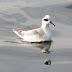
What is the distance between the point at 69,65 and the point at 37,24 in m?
7.19

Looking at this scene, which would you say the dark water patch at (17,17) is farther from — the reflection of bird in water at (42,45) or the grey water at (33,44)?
the reflection of bird in water at (42,45)

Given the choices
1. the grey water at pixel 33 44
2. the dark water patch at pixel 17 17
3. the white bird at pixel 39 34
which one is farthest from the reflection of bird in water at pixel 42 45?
the dark water patch at pixel 17 17

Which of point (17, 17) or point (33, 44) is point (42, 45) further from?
point (17, 17)

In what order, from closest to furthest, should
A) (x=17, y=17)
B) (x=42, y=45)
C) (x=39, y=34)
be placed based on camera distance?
(x=42, y=45) → (x=39, y=34) → (x=17, y=17)

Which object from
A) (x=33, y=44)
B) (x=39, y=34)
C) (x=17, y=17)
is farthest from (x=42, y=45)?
(x=17, y=17)

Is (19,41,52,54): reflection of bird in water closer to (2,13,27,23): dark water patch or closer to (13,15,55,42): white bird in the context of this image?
(13,15,55,42): white bird

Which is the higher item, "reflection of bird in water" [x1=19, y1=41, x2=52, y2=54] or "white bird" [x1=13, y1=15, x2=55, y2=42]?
"white bird" [x1=13, y1=15, x2=55, y2=42]

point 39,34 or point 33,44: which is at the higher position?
point 39,34

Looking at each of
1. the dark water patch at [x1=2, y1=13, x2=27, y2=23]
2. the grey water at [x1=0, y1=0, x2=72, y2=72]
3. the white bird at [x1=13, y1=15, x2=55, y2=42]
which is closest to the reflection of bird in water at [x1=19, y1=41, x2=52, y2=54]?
the grey water at [x1=0, y1=0, x2=72, y2=72]

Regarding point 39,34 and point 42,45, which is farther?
point 39,34

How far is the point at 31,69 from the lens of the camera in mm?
14875

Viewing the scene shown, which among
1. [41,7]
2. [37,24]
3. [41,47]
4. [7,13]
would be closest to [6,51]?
[41,47]

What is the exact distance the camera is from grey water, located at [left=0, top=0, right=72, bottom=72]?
15375 millimetres

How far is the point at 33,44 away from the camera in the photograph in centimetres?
1892
